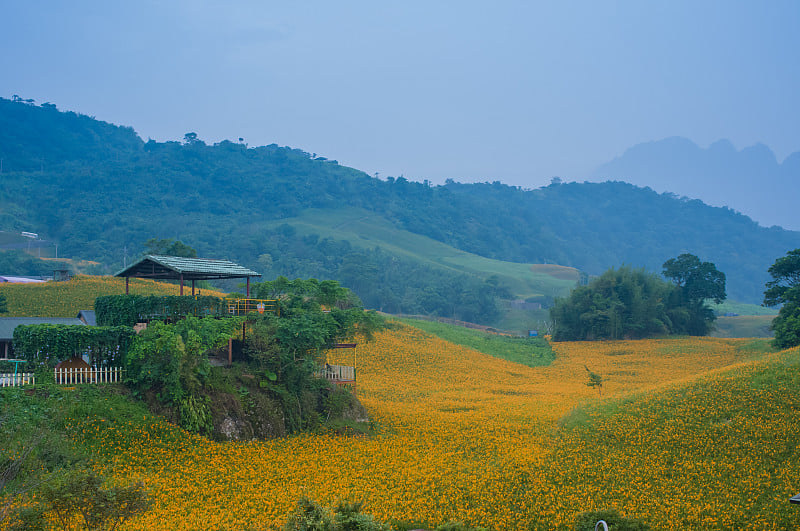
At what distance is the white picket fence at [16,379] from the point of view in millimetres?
17766

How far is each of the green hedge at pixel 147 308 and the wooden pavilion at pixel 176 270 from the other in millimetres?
1016

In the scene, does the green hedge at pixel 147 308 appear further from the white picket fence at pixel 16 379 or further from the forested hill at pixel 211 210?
the forested hill at pixel 211 210

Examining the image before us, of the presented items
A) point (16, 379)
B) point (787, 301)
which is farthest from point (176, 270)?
point (787, 301)

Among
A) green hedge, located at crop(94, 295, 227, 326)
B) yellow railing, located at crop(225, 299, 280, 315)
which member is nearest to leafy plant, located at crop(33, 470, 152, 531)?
green hedge, located at crop(94, 295, 227, 326)

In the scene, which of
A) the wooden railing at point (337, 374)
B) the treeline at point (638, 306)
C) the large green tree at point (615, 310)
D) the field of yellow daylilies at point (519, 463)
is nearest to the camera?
the field of yellow daylilies at point (519, 463)

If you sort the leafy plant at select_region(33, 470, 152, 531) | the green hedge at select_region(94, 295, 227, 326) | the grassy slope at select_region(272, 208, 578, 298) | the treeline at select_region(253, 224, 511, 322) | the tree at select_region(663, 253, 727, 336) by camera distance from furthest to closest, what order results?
the grassy slope at select_region(272, 208, 578, 298)
the treeline at select_region(253, 224, 511, 322)
the tree at select_region(663, 253, 727, 336)
the green hedge at select_region(94, 295, 227, 326)
the leafy plant at select_region(33, 470, 152, 531)

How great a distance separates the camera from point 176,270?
23.3 metres

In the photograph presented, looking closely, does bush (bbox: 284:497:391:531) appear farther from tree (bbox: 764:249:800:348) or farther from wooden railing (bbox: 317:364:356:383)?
tree (bbox: 764:249:800:348)

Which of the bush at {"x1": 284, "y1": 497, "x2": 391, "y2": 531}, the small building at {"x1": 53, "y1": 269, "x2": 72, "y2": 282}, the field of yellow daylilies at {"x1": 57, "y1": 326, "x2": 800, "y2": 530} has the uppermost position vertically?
the small building at {"x1": 53, "y1": 269, "x2": 72, "y2": 282}

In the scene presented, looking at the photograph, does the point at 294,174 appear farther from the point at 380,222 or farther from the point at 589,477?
the point at 589,477

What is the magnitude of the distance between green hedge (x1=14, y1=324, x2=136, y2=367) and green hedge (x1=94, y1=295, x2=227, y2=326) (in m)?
2.30

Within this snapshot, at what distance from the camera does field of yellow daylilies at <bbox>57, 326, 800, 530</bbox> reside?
51.6 feet

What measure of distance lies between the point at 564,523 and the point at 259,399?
11405 millimetres

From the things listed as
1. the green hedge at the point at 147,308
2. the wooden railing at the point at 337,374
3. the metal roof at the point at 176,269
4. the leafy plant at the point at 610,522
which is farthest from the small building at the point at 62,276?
the leafy plant at the point at 610,522
